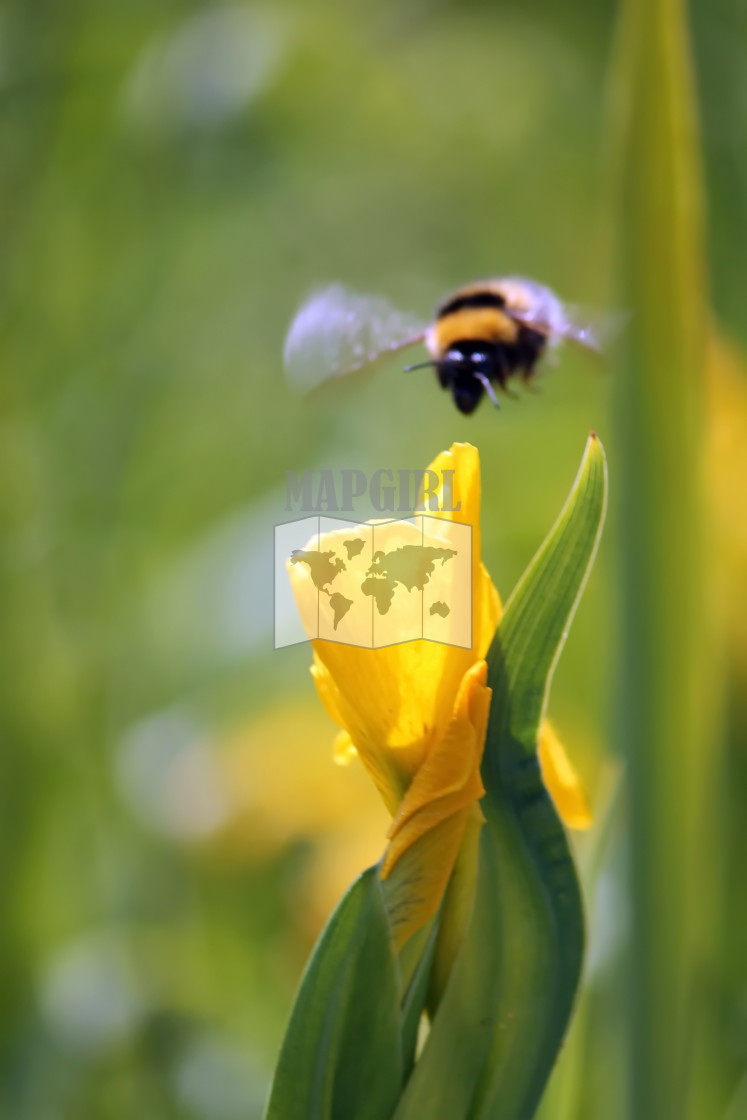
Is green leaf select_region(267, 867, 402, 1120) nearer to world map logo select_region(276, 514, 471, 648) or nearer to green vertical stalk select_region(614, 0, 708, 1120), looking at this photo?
world map logo select_region(276, 514, 471, 648)

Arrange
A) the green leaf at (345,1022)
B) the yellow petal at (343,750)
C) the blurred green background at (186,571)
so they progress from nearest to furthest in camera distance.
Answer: the green leaf at (345,1022) → the yellow petal at (343,750) → the blurred green background at (186,571)

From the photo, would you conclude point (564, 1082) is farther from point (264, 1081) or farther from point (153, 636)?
→ point (153, 636)

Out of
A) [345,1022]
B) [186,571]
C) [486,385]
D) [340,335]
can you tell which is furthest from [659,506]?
[186,571]

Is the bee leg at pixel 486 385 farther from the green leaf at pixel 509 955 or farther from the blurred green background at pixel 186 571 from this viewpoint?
the green leaf at pixel 509 955

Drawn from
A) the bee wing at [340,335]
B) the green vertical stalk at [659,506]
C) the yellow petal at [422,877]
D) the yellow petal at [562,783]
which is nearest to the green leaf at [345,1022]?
the yellow petal at [422,877]

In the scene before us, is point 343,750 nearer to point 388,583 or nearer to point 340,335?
point 388,583

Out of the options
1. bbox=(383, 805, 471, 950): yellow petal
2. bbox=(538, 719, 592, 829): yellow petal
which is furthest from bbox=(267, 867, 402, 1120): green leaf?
bbox=(538, 719, 592, 829): yellow petal
